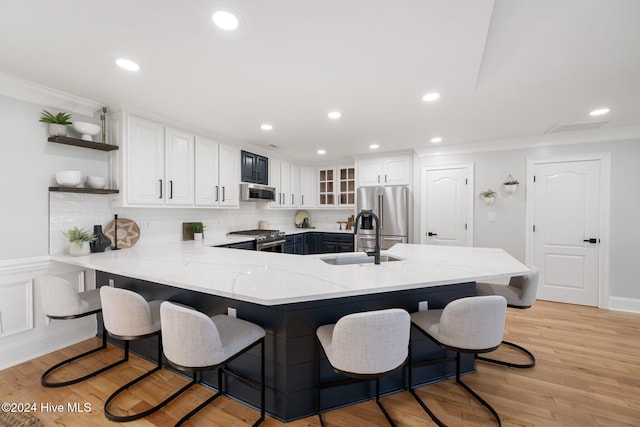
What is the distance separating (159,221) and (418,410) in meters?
3.36

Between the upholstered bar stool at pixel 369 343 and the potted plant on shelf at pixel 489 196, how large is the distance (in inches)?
143

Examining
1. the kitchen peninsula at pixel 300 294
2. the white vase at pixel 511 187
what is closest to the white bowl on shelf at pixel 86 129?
the kitchen peninsula at pixel 300 294

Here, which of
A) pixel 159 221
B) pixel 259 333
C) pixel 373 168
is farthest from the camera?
pixel 373 168

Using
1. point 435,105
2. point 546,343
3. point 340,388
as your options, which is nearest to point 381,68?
point 435,105

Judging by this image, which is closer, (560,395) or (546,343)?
(560,395)

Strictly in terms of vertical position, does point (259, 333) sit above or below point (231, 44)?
below

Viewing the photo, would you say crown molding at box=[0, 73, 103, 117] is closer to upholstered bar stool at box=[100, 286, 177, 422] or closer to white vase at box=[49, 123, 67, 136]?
white vase at box=[49, 123, 67, 136]

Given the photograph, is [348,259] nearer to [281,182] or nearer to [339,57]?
[339,57]

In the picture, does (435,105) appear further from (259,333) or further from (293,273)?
(259,333)

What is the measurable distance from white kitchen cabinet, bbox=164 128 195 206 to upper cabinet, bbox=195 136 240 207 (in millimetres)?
86

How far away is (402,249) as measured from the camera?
2777 millimetres

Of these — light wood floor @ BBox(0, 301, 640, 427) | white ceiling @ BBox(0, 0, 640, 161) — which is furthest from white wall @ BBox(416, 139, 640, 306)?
light wood floor @ BBox(0, 301, 640, 427)

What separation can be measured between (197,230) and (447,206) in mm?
3881

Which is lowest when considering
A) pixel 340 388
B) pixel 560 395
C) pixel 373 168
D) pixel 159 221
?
pixel 560 395
